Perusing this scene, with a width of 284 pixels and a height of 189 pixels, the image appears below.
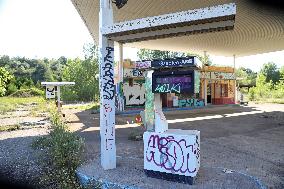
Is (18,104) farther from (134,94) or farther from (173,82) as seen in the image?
(173,82)

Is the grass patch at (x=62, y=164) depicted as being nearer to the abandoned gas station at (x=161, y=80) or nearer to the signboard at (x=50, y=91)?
the abandoned gas station at (x=161, y=80)

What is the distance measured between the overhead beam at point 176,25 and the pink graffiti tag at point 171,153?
2143 millimetres

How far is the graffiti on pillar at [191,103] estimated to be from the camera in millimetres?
28044

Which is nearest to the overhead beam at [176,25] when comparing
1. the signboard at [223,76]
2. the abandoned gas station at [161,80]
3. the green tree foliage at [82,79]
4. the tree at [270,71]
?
the abandoned gas station at [161,80]

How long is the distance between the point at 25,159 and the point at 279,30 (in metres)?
20.4

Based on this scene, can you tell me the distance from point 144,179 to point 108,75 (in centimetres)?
233

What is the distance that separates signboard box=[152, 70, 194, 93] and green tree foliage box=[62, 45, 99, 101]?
37.0 meters

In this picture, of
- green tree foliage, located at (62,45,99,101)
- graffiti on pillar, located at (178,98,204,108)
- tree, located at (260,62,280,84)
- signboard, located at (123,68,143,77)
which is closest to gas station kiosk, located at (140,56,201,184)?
signboard, located at (123,68,143,77)

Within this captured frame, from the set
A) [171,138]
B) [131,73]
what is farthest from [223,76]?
[171,138]

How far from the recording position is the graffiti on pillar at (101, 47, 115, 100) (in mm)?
6477

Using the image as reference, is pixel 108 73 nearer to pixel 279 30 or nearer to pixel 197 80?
pixel 197 80

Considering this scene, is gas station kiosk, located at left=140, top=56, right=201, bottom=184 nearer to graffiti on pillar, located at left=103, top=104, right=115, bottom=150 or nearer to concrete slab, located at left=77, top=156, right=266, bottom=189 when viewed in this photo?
concrete slab, located at left=77, top=156, right=266, bottom=189

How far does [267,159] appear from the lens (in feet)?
28.1

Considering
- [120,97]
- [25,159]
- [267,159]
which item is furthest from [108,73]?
[120,97]
